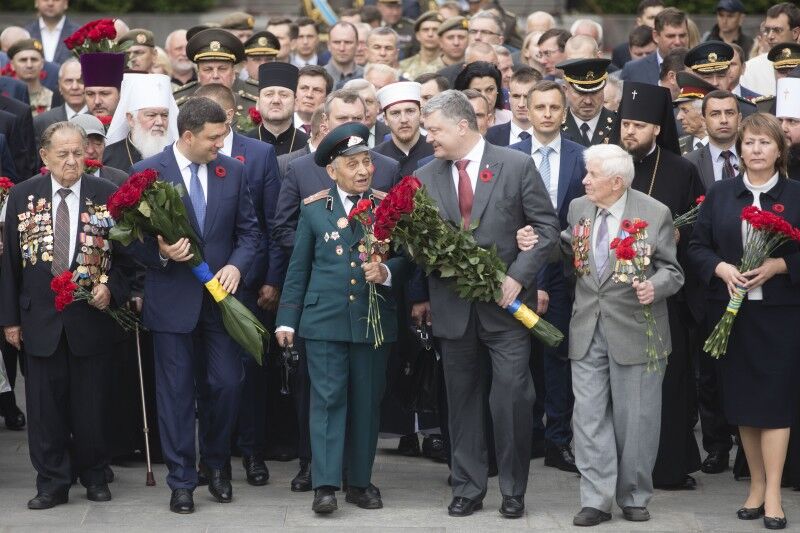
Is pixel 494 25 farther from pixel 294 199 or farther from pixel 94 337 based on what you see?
pixel 94 337

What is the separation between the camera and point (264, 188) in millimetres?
10336

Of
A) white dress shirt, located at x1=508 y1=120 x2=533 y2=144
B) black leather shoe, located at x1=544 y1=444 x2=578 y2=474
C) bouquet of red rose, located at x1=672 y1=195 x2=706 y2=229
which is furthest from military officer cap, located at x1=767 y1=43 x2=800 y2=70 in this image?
black leather shoe, located at x1=544 y1=444 x2=578 y2=474

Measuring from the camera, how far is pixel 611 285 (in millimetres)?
9023

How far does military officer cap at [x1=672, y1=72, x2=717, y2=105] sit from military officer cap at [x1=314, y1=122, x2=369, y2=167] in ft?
11.4

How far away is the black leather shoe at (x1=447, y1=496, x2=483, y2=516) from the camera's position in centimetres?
922

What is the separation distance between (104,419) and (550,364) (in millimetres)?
2933

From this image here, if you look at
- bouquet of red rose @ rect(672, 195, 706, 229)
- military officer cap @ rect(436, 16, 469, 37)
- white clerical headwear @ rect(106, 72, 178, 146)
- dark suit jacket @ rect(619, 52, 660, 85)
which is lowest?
bouquet of red rose @ rect(672, 195, 706, 229)

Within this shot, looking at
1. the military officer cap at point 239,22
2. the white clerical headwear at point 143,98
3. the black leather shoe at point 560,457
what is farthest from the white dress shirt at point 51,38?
the black leather shoe at point 560,457

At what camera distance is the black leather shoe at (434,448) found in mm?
10703

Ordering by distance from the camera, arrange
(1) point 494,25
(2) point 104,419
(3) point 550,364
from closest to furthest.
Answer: (2) point 104,419 < (3) point 550,364 < (1) point 494,25

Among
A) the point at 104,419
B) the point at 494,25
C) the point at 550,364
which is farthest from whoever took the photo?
the point at 494,25

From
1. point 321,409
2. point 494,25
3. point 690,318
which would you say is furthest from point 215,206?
point 494,25

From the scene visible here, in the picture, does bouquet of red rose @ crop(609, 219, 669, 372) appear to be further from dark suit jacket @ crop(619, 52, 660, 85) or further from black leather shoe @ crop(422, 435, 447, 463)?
dark suit jacket @ crop(619, 52, 660, 85)

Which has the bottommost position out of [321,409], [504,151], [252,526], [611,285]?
[252,526]
